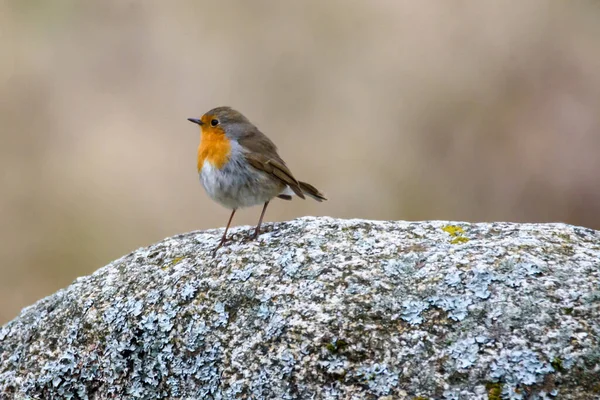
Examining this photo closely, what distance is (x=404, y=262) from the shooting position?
11.7 feet

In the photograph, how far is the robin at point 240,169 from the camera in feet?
16.4

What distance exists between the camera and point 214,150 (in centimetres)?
508

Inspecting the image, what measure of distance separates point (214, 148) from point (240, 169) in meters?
0.28

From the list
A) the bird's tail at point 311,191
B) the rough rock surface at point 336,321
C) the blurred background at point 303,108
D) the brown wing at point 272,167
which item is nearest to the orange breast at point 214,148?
the brown wing at point 272,167

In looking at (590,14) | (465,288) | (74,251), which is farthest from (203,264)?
(590,14)

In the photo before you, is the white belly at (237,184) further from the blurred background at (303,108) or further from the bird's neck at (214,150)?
the blurred background at (303,108)

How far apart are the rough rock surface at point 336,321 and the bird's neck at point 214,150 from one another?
3.11ft

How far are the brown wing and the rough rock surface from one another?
0.85 meters

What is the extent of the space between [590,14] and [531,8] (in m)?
0.94

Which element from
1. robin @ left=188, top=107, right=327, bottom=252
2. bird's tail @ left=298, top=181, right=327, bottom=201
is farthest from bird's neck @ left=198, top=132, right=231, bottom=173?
bird's tail @ left=298, top=181, right=327, bottom=201

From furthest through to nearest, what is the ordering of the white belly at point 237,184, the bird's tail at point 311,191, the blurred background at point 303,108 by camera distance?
the blurred background at point 303,108 → the bird's tail at point 311,191 → the white belly at point 237,184

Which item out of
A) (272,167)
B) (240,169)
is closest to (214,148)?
(240,169)

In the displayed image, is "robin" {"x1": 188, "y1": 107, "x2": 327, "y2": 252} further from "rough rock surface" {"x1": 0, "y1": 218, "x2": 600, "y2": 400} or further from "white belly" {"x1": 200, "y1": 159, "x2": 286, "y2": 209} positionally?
"rough rock surface" {"x1": 0, "y1": 218, "x2": 600, "y2": 400}

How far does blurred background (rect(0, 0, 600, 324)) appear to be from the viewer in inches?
408
